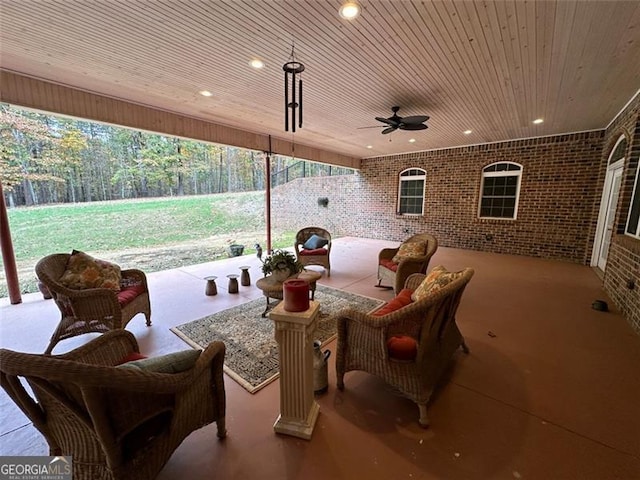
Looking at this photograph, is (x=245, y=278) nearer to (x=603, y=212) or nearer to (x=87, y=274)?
(x=87, y=274)

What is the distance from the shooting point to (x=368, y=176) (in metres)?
9.02

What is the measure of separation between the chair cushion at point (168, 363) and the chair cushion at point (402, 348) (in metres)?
1.14

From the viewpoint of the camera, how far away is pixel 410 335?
166cm

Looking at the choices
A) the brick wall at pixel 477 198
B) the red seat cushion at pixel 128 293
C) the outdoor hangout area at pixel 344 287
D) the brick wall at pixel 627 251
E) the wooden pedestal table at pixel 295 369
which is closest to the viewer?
the outdoor hangout area at pixel 344 287

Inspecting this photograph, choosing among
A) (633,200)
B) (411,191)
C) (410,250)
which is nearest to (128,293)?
(410,250)

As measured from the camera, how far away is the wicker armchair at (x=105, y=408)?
0.84m

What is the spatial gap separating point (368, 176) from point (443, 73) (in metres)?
6.05

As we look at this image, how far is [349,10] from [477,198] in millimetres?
6414

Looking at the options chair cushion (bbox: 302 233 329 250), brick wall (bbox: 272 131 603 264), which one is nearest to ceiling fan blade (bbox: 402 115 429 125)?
chair cushion (bbox: 302 233 329 250)

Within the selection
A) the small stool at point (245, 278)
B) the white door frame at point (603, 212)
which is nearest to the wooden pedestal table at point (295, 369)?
the small stool at point (245, 278)

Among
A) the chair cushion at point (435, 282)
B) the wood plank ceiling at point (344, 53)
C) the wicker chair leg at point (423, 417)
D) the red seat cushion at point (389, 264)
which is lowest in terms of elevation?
the wicker chair leg at point (423, 417)

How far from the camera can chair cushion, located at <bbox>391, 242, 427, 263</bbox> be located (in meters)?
3.72

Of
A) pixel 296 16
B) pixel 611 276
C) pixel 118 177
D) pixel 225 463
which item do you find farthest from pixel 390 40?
pixel 118 177

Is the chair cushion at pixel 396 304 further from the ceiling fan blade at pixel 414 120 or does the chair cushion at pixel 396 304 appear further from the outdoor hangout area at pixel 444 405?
the ceiling fan blade at pixel 414 120
